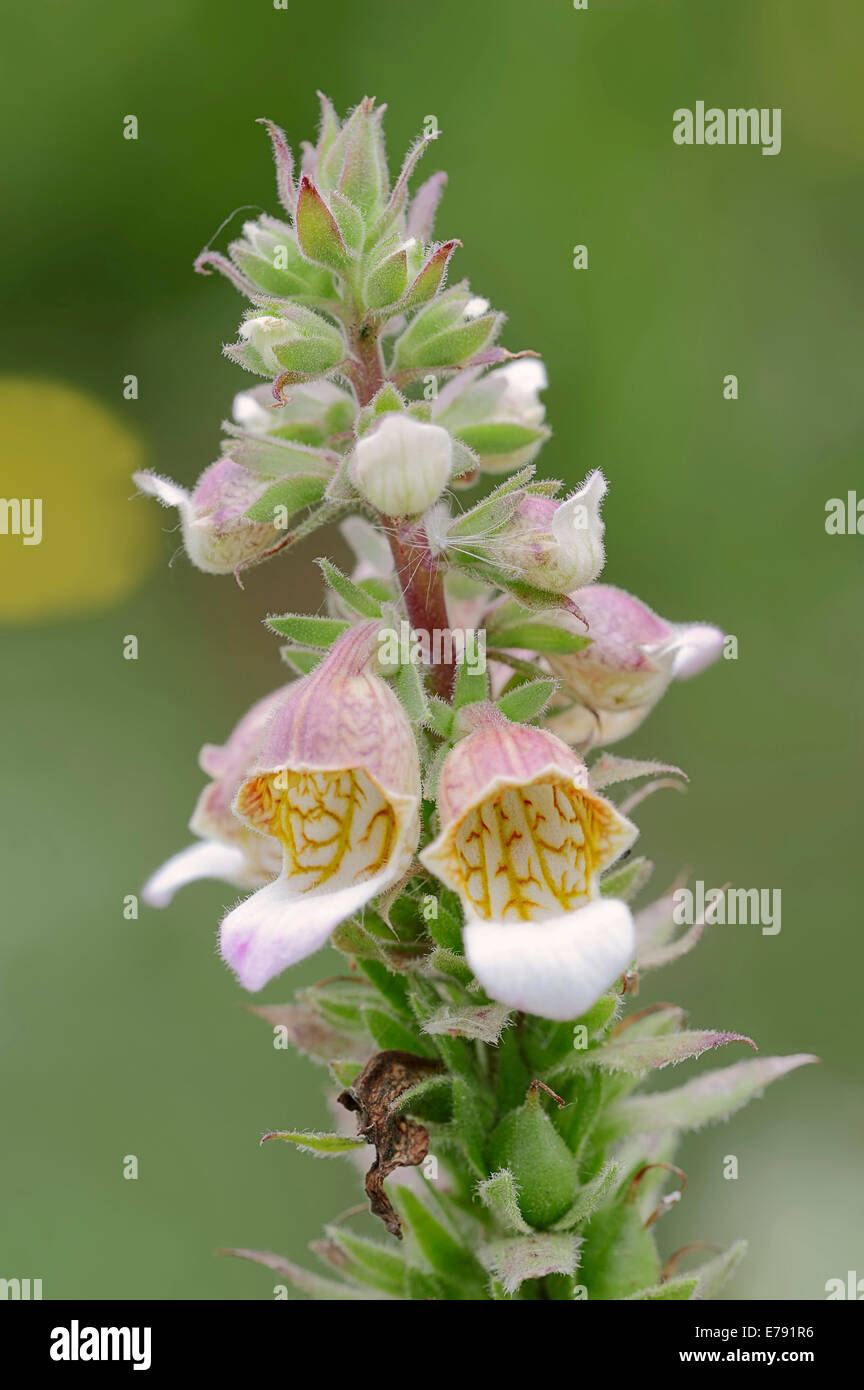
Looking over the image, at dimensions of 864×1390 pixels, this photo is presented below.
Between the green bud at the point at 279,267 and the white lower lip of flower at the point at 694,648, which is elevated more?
the green bud at the point at 279,267

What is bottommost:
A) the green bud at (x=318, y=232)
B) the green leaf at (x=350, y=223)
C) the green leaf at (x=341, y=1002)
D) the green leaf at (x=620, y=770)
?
the green leaf at (x=341, y=1002)

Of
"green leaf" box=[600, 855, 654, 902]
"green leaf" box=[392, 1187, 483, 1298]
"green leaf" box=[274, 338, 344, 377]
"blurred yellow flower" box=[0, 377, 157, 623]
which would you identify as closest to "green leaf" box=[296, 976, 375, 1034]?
"green leaf" box=[392, 1187, 483, 1298]

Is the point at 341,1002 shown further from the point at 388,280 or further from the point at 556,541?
the point at 388,280

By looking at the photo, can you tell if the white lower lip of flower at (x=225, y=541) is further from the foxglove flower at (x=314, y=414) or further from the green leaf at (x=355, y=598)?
the foxglove flower at (x=314, y=414)

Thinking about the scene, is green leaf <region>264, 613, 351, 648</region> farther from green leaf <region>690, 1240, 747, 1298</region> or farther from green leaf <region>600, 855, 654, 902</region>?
green leaf <region>690, 1240, 747, 1298</region>

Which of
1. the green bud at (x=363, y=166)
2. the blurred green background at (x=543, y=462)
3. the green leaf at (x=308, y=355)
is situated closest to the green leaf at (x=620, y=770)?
the green leaf at (x=308, y=355)

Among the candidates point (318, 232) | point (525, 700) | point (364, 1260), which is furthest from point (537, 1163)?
point (318, 232)
